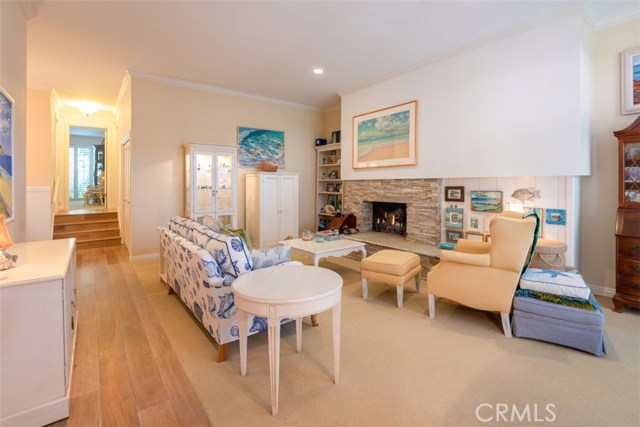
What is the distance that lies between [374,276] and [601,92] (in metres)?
3.39

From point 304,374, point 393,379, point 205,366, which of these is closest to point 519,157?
point 393,379

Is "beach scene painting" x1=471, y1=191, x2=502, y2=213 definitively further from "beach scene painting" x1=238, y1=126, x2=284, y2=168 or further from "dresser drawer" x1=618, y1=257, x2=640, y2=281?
"beach scene painting" x1=238, y1=126, x2=284, y2=168

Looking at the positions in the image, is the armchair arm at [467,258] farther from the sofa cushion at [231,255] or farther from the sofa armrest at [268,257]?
the sofa cushion at [231,255]

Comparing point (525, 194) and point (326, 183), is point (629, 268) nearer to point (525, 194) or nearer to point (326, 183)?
point (525, 194)

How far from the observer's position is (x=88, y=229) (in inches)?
261

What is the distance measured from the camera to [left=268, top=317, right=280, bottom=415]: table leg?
172cm

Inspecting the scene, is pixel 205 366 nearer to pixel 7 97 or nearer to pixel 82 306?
A: pixel 82 306

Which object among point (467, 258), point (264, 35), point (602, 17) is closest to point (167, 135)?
point (264, 35)

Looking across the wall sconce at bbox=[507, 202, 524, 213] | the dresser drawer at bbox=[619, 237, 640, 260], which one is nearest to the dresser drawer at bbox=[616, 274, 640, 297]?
the dresser drawer at bbox=[619, 237, 640, 260]

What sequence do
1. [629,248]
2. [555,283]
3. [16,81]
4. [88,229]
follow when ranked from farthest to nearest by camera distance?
[88,229] < [629,248] < [16,81] < [555,283]

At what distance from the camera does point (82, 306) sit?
3.31m

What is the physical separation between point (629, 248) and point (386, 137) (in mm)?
3378

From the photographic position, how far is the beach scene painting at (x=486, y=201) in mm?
4062

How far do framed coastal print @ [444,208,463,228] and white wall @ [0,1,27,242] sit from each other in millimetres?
4953
